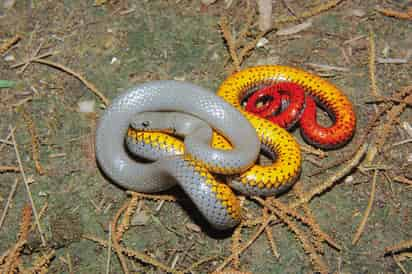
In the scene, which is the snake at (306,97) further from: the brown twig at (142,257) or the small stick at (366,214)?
the brown twig at (142,257)

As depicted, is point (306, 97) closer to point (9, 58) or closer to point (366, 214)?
point (366, 214)

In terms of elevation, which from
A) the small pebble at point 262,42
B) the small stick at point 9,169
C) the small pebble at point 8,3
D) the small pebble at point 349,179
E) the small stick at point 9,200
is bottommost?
the small pebble at point 349,179

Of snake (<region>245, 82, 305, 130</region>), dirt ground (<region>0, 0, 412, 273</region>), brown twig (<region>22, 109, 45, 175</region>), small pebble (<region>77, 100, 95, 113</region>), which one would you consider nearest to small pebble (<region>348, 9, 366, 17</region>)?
dirt ground (<region>0, 0, 412, 273</region>)

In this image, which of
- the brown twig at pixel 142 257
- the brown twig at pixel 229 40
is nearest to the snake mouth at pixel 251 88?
the brown twig at pixel 229 40

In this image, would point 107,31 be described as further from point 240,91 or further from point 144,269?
point 144,269

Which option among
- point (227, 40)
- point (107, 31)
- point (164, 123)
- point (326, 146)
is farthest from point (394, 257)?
point (107, 31)
